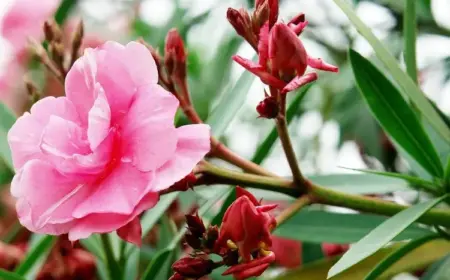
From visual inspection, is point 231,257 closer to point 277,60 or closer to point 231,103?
point 277,60

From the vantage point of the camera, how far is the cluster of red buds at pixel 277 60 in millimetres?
442

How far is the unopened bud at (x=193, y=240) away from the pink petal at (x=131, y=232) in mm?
33

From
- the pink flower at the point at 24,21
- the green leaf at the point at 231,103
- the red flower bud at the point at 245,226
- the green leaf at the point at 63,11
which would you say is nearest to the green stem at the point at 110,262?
the green leaf at the point at 231,103

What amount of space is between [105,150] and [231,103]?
21cm

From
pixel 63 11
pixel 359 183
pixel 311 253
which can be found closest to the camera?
pixel 359 183

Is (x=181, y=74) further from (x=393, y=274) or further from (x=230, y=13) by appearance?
(x=393, y=274)

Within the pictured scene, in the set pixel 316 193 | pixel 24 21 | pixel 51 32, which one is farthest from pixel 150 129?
pixel 24 21

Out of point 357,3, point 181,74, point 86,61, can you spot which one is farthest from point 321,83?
point 86,61

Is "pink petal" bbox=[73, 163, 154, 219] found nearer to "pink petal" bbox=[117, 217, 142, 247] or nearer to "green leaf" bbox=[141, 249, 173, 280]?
"pink petal" bbox=[117, 217, 142, 247]

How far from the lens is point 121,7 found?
63.6 inches

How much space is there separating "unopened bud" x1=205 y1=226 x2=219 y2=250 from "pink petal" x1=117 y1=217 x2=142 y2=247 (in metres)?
0.04

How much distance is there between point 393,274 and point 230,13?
356 millimetres

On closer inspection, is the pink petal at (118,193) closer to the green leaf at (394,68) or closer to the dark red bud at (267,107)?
the dark red bud at (267,107)

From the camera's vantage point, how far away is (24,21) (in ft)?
3.98
